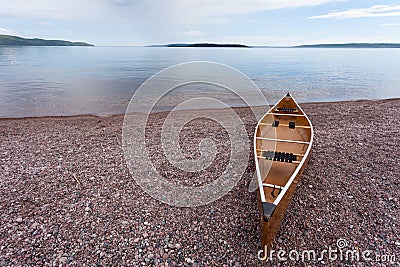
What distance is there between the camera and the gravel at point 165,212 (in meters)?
3.67

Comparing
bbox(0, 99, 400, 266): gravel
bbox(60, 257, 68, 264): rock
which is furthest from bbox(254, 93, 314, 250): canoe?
bbox(60, 257, 68, 264): rock

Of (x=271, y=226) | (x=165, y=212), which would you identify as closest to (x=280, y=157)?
(x=271, y=226)

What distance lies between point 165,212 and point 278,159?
8.84 feet

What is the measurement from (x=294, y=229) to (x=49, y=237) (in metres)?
4.08

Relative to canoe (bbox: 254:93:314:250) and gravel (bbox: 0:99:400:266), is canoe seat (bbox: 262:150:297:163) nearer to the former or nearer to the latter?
canoe (bbox: 254:93:314:250)

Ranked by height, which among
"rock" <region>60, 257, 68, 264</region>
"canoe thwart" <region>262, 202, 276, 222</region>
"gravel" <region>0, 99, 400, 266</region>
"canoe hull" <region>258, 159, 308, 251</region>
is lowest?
"rock" <region>60, 257, 68, 264</region>

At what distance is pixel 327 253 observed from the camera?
12.1ft

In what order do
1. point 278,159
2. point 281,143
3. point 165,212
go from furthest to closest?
point 281,143
point 278,159
point 165,212

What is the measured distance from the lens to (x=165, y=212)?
15.0 feet

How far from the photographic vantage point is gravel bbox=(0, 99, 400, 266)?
367 cm

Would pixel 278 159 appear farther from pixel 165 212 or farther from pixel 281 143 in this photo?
pixel 165 212

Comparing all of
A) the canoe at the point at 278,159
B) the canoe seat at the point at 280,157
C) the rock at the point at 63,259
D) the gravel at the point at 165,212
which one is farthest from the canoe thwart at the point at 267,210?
the rock at the point at 63,259

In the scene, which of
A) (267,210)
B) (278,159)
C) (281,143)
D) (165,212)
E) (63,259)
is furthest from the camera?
(281,143)

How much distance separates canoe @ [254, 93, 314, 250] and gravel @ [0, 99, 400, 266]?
471 millimetres
